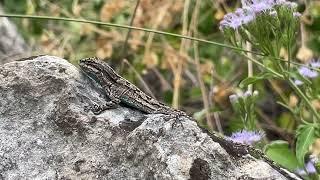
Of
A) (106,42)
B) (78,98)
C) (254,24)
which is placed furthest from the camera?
(106,42)

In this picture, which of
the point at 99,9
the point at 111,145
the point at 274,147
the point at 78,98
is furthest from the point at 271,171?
the point at 99,9

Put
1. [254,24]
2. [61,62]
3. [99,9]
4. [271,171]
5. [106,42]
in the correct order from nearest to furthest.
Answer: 1. [271,171]
2. [61,62]
3. [254,24]
4. [106,42]
5. [99,9]

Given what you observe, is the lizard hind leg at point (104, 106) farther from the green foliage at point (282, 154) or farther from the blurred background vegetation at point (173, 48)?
the blurred background vegetation at point (173, 48)

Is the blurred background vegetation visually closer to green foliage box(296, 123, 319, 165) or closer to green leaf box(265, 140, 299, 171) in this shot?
green leaf box(265, 140, 299, 171)

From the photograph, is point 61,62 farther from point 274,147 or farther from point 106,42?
point 106,42

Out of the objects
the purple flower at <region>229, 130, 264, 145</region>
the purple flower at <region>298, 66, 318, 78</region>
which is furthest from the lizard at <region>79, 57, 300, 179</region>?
the purple flower at <region>298, 66, 318, 78</region>

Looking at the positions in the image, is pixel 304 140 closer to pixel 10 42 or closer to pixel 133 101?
pixel 133 101

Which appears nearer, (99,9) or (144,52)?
(144,52)

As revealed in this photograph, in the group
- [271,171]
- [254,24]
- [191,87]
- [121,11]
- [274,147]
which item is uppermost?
[121,11]
